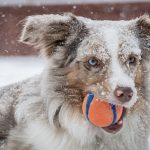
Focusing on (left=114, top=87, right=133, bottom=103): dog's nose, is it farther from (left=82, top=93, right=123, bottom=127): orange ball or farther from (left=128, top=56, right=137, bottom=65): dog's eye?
(left=128, top=56, right=137, bottom=65): dog's eye

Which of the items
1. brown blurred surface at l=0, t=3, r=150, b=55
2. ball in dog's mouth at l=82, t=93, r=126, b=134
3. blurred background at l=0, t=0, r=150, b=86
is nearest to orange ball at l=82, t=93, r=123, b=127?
ball in dog's mouth at l=82, t=93, r=126, b=134

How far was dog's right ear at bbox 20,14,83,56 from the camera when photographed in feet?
16.5

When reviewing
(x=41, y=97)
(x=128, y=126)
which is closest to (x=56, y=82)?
(x=41, y=97)

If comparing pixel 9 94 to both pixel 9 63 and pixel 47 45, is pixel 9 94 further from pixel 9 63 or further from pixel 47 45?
pixel 9 63

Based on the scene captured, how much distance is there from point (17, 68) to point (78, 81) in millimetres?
5969

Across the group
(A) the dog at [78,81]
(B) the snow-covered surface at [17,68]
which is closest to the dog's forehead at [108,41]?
(A) the dog at [78,81]

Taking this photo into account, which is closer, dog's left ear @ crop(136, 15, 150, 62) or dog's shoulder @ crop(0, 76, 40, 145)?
dog's left ear @ crop(136, 15, 150, 62)

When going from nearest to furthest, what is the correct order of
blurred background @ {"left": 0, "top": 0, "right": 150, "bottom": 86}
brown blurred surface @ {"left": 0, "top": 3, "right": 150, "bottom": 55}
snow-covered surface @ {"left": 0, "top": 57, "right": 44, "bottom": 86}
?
snow-covered surface @ {"left": 0, "top": 57, "right": 44, "bottom": 86} → blurred background @ {"left": 0, "top": 0, "right": 150, "bottom": 86} → brown blurred surface @ {"left": 0, "top": 3, "right": 150, "bottom": 55}

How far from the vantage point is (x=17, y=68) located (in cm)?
1078

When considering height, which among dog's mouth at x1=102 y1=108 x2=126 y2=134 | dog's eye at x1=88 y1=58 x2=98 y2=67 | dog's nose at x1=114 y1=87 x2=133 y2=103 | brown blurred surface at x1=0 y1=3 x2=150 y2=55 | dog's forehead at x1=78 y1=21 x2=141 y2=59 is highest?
brown blurred surface at x1=0 y1=3 x2=150 y2=55

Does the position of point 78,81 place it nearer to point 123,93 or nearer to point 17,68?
point 123,93

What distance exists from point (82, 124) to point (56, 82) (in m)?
0.45

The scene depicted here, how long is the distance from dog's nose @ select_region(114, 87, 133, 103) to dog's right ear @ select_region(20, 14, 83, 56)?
2.70 ft

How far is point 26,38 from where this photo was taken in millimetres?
5047
